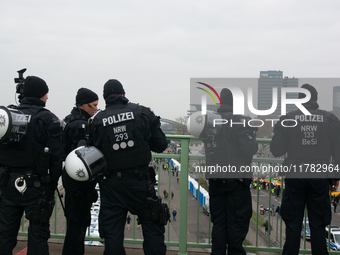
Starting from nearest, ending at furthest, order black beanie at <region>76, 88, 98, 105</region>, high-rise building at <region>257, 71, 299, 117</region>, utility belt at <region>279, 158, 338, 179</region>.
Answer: utility belt at <region>279, 158, 338, 179</region> → black beanie at <region>76, 88, 98, 105</region> → high-rise building at <region>257, 71, 299, 117</region>

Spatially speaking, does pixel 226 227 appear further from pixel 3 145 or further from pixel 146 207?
pixel 3 145

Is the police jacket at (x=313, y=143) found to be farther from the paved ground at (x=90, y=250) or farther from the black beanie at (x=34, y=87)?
the black beanie at (x=34, y=87)

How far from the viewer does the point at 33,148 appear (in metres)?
3.07

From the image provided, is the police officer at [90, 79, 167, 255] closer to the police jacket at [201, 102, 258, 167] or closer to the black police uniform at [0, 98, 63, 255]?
the black police uniform at [0, 98, 63, 255]

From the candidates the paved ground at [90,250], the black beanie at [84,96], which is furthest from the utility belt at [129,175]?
the paved ground at [90,250]

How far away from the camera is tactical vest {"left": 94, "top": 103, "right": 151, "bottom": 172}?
290 centimetres

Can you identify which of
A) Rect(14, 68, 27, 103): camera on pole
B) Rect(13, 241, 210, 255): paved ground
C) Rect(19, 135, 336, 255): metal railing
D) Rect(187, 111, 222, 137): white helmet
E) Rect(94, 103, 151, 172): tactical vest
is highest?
Rect(14, 68, 27, 103): camera on pole

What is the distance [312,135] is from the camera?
340cm

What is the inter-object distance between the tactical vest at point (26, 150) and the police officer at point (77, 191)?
36cm

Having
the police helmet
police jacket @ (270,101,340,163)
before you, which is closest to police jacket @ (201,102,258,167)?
police jacket @ (270,101,340,163)

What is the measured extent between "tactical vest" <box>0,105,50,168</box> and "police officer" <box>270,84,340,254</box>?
262 centimetres

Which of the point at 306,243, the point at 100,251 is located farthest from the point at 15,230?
the point at 306,243

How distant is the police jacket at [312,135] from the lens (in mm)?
3398

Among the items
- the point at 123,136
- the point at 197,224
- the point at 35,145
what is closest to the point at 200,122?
the point at 123,136
